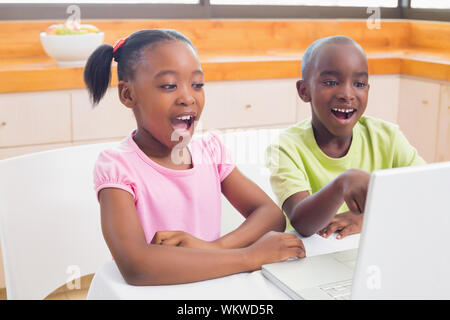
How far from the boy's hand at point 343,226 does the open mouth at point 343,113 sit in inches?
9.3

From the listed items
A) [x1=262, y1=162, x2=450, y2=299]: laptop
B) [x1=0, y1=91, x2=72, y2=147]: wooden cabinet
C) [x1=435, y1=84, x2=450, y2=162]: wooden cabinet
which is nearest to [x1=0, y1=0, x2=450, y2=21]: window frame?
[x1=0, y1=91, x2=72, y2=147]: wooden cabinet

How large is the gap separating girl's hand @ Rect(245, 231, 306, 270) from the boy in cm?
14

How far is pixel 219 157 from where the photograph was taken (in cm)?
107

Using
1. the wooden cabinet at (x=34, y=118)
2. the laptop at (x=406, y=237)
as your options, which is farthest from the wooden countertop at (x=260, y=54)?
the laptop at (x=406, y=237)

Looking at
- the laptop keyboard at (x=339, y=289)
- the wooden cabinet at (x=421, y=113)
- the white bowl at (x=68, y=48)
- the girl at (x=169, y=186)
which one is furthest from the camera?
the wooden cabinet at (x=421, y=113)

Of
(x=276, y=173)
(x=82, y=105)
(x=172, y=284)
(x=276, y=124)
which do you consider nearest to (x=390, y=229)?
(x=172, y=284)

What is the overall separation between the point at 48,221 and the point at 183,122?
0.31m

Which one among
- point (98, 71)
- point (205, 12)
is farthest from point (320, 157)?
point (205, 12)

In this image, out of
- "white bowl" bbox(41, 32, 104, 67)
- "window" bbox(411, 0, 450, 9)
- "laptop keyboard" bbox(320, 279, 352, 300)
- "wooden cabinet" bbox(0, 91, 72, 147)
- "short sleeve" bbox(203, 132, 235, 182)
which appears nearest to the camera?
"laptop keyboard" bbox(320, 279, 352, 300)

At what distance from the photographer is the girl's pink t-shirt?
0.89 m

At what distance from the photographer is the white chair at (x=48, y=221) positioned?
96 centimetres

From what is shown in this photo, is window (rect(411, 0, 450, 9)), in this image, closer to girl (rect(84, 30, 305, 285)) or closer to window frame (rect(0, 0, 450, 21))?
window frame (rect(0, 0, 450, 21))

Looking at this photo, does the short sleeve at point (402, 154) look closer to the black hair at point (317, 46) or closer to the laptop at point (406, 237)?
the black hair at point (317, 46)
